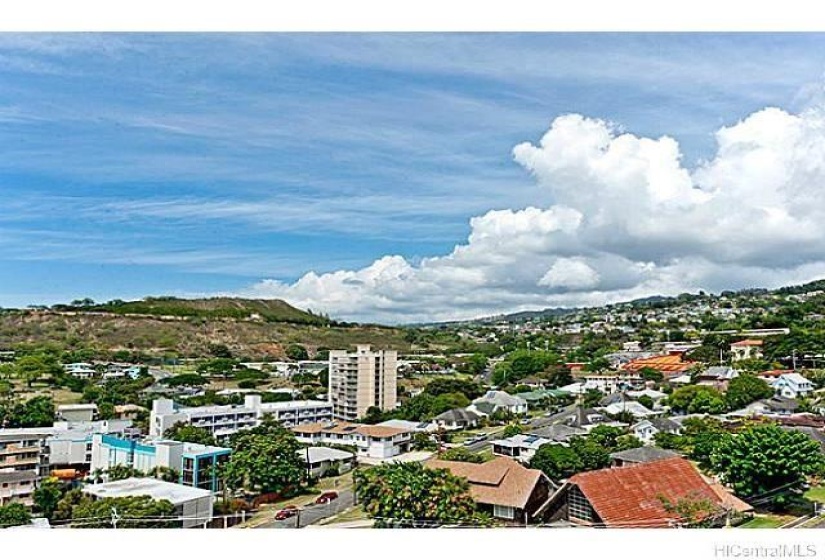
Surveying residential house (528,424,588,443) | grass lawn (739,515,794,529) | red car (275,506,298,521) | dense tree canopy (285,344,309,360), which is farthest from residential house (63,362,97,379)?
grass lawn (739,515,794,529)

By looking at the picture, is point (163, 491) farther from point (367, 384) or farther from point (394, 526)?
point (367, 384)

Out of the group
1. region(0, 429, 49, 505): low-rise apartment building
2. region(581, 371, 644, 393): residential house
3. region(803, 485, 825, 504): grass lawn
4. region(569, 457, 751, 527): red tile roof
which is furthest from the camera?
region(581, 371, 644, 393): residential house

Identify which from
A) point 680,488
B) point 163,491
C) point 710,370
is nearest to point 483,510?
point 680,488

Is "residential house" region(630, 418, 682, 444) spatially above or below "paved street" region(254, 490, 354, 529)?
above

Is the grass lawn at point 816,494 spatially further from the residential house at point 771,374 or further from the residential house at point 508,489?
the residential house at point 771,374

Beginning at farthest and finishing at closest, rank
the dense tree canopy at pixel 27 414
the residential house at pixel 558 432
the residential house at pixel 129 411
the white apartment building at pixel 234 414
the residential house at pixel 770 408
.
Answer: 1. the residential house at pixel 129 411
2. the dense tree canopy at pixel 27 414
3. the residential house at pixel 770 408
4. the white apartment building at pixel 234 414
5. the residential house at pixel 558 432

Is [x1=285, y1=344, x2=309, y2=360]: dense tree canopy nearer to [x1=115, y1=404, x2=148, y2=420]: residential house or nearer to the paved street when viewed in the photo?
[x1=115, y1=404, x2=148, y2=420]: residential house

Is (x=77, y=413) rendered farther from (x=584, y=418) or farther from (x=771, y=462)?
(x=771, y=462)

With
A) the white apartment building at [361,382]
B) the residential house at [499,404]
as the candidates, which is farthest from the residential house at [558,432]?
the white apartment building at [361,382]
